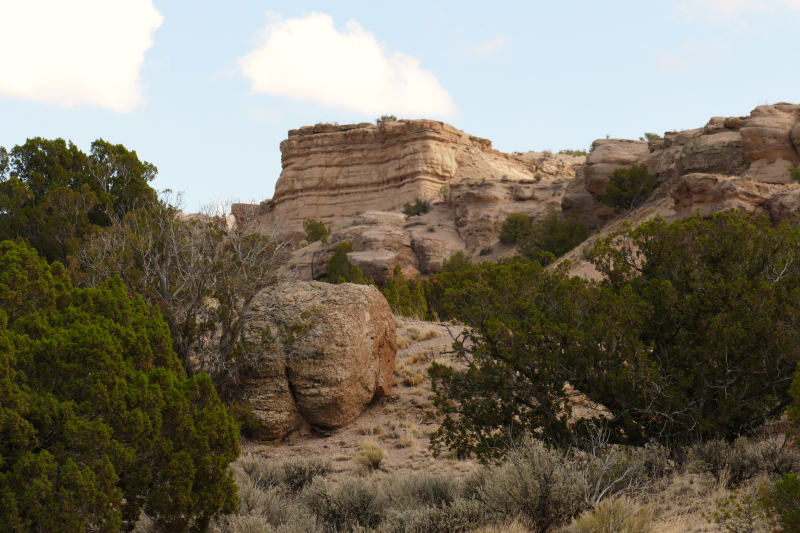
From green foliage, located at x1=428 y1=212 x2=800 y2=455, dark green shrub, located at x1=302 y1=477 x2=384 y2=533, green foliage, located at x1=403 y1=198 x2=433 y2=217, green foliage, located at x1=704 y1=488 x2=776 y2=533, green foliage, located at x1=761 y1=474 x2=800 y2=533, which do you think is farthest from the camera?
green foliage, located at x1=403 y1=198 x2=433 y2=217

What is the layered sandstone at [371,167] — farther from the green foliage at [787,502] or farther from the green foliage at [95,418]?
the green foliage at [787,502]

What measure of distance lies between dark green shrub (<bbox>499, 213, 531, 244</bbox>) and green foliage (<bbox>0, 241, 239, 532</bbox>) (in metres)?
36.9

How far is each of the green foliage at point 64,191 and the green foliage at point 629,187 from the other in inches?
990

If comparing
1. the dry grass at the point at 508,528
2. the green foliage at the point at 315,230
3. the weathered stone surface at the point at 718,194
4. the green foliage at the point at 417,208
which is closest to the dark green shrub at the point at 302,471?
the dry grass at the point at 508,528

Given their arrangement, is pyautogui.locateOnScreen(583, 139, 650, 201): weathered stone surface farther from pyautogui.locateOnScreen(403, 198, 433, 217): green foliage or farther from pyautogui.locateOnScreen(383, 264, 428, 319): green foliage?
pyautogui.locateOnScreen(383, 264, 428, 319): green foliage

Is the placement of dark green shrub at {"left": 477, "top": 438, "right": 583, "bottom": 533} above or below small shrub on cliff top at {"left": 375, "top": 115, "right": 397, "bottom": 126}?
below

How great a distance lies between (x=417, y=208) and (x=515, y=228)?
1144cm

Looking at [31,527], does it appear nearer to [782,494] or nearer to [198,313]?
[782,494]

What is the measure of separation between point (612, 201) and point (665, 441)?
99.2 ft

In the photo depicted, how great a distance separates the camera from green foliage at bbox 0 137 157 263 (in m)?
16.9

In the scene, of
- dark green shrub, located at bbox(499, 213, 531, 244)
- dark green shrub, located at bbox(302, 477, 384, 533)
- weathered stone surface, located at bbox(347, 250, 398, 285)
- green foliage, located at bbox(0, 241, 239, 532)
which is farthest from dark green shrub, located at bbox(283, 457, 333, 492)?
dark green shrub, located at bbox(499, 213, 531, 244)

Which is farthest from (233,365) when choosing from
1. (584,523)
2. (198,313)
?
(584,523)

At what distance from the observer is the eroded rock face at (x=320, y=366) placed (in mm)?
11312

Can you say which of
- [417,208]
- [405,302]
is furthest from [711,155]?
[417,208]
